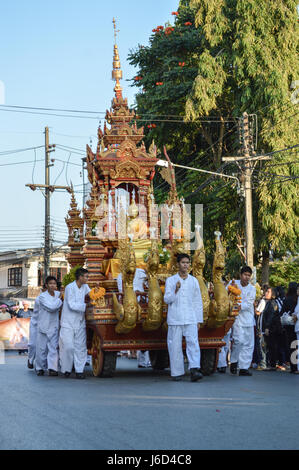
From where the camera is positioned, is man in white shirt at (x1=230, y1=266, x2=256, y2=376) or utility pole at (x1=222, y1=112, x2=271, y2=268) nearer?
man in white shirt at (x1=230, y1=266, x2=256, y2=376)

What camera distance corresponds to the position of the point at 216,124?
96.8 ft

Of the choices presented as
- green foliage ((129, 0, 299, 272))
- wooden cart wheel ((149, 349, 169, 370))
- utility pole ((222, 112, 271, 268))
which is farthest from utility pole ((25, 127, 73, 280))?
wooden cart wheel ((149, 349, 169, 370))

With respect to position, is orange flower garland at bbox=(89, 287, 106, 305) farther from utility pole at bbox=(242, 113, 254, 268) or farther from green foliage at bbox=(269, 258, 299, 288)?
green foliage at bbox=(269, 258, 299, 288)

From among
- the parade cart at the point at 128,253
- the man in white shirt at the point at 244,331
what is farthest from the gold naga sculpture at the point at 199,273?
the man in white shirt at the point at 244,331

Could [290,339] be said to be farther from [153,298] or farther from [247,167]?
[247,167]

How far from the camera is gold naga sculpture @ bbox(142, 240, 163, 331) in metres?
11.6

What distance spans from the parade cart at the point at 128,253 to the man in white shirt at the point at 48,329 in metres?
0.68

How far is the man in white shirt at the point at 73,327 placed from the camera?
12.7 metres

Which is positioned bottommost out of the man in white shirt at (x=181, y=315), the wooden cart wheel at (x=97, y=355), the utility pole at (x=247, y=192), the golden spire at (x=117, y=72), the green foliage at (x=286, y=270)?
the wooden cart wheel at (x=97, y=355)

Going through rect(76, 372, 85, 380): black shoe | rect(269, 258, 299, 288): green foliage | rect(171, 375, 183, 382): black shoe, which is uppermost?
rect(269, 258, 299, 288): green foliage

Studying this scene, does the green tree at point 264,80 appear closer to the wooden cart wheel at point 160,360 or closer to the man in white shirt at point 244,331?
the wooden cart wheel at point 160,360

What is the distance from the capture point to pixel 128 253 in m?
11.8

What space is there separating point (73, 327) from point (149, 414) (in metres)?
5.43
